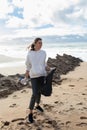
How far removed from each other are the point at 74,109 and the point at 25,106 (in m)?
1.21

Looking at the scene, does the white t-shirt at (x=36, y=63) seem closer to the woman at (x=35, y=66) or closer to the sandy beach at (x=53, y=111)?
the woman at (x=35, y=66)

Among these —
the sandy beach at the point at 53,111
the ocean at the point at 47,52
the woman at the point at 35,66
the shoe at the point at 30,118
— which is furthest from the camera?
the ocean at the point at 47,52

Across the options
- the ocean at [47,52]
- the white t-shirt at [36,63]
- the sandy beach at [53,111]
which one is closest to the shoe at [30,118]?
the sandy beach at [53,111]

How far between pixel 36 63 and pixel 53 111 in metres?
1.22

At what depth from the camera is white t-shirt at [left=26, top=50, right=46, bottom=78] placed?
707 cm

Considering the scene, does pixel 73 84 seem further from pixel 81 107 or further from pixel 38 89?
pixel 38 89

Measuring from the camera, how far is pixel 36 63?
23.2 feet

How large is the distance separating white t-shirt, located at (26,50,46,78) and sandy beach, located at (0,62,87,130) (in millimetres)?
885

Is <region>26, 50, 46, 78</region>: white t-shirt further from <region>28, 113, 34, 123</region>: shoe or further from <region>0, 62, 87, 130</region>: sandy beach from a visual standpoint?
<region>0, 62, 87, 130</region>: sandy beach

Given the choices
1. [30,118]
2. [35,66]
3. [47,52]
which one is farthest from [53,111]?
[47,52]

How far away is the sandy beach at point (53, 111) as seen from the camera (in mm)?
6766

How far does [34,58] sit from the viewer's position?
7066mm

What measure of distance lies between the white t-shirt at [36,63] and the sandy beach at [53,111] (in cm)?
89

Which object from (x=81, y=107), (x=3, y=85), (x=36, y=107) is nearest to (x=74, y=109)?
(x=81, y=107)
